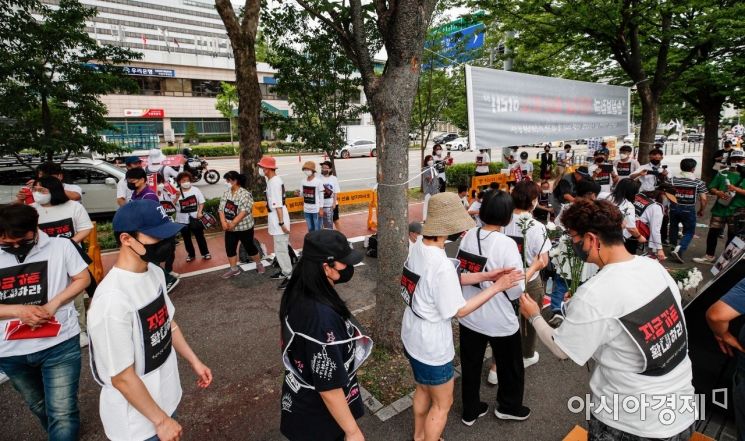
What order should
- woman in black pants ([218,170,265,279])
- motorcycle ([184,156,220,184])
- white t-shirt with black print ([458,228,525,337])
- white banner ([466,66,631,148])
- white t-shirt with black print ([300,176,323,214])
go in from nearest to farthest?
1. white t-shirt with black print ([458,228,525,337])
2. white banner ([466,66,631,148])
3. woman in black pants ([218,170,265,279])
4. white t-shirt with black print ([300,176,323,214])
5. motorcycle ([184,156,220,184])

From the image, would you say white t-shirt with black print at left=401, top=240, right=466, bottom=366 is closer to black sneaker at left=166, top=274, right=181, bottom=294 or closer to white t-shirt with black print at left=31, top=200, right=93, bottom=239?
white t-shirt with black print at left=31, top=200, right=93, bottom=239

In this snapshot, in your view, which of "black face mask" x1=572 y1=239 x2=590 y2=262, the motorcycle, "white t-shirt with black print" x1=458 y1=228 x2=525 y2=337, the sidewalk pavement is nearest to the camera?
"black face mask" x1=572 y1=239 x2=590 y2=262

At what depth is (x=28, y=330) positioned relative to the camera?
2.47m

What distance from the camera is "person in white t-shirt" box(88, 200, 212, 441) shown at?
1.82 m

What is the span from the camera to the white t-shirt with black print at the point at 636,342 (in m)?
1.82

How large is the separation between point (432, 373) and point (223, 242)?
7097 millimetres

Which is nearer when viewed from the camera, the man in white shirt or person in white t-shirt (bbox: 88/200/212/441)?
person in white t-shirt (bbox: 88/200/212/441)

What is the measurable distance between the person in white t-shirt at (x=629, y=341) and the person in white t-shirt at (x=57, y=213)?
470 cm

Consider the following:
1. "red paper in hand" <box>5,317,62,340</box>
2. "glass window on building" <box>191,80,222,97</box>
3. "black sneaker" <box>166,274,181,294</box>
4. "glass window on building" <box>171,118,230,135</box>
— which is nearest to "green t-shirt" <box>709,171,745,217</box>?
"red paper in hand" <box>5,317,62,340</box>

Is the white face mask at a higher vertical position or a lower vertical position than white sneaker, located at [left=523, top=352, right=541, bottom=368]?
higher

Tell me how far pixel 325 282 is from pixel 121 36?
7505 centimetres

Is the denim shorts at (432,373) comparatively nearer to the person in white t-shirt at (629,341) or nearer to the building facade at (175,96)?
the person in white t-shirt at (629,341)

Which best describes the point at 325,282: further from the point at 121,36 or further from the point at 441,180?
the point at 121,36

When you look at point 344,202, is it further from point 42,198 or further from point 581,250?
point 581,250
